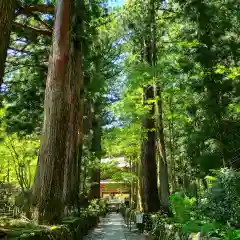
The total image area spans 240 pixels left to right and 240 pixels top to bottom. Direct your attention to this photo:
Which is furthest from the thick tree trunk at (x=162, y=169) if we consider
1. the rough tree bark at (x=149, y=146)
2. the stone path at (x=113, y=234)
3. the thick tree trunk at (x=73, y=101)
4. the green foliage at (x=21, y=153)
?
the green foliage at (x=21, y=153)

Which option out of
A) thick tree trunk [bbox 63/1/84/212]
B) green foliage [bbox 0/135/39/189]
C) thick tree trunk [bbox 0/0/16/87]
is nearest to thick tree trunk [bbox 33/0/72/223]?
thick tree trunk [bbox 63/1/84/212]

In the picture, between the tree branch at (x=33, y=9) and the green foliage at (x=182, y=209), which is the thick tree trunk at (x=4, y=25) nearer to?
the tree branch at (x=33, y=9)

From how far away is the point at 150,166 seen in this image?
16938mm

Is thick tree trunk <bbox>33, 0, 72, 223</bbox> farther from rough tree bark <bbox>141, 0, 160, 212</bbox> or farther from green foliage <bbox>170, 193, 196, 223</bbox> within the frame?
rough tree bark <bbox>141, 0, 160, 212</bbox>

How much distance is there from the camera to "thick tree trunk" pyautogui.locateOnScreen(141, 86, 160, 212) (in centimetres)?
1609

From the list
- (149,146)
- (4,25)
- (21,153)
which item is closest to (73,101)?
(149,146)

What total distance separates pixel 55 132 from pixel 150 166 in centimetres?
854

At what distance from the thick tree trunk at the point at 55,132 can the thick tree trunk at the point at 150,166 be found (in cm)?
647

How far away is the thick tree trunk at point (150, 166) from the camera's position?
634 inches

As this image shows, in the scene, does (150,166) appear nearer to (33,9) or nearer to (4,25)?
(33,9)

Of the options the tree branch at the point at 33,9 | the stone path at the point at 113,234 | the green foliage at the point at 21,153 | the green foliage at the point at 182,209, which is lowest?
the stone path at the point at 113,234

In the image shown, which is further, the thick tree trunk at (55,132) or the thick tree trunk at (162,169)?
the thick tree trunk at (162,169)

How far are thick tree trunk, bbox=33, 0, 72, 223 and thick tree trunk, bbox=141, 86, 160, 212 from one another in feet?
21.2

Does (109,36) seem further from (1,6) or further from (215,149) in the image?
(1,6)
